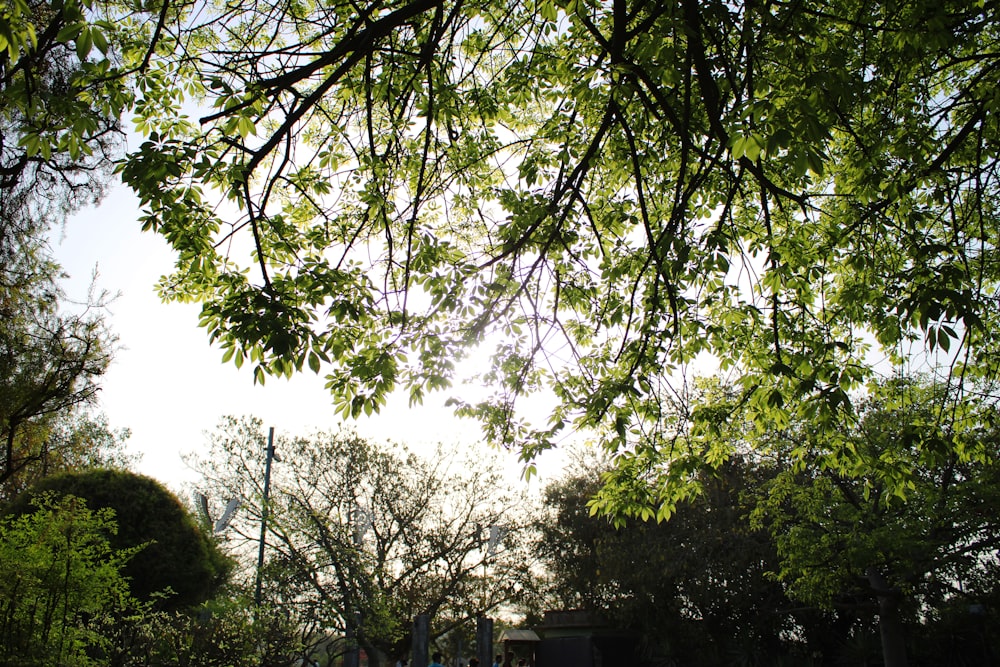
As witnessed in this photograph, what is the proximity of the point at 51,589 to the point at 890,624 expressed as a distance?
45.6ft

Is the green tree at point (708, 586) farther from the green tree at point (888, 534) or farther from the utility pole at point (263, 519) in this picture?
the utility pole at point (263, 519)

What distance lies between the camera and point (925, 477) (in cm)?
1471

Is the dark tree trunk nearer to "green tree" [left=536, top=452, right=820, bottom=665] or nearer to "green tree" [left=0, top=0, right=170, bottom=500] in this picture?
"green tree" [left=536, top=452, right=820, bottom=665]

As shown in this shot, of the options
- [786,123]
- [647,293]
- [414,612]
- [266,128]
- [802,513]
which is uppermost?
[266,128]

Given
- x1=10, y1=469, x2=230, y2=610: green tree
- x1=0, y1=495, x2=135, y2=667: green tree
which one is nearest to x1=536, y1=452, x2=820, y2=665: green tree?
x1=10, y1=469, x2=230, y2=610: green tree

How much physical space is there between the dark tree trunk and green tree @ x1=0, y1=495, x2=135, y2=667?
42.4ft

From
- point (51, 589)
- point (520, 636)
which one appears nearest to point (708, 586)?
point (520, 636)

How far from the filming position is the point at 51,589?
23.2 feet

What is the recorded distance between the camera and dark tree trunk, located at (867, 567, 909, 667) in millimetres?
12562

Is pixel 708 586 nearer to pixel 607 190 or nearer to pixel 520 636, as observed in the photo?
pixel 520 636

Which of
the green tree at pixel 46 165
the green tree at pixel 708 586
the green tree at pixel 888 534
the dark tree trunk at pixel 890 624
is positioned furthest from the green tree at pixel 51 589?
the green tree at pixel 708 586

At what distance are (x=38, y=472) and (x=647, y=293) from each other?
2136cm

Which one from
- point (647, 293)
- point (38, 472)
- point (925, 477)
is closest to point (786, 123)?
point (647, 293)

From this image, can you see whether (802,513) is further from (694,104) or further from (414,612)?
(414,612)
